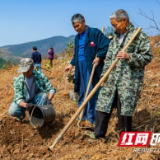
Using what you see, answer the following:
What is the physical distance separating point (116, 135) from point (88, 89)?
78 centimetres

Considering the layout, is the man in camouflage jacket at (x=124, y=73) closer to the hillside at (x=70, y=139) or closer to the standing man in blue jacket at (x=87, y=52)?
the hillside at (x=70, y=139)

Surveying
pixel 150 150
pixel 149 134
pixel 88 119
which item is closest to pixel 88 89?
pixel 88 119

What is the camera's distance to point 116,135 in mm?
3365

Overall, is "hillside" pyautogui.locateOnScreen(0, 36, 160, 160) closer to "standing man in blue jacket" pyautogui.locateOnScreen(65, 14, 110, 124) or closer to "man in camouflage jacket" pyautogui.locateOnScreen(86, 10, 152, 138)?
"man in camouflage jacket" pyautogui.locateOnScreen(86, 10, 152, 138)

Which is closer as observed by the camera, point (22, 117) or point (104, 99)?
point (104, 99)

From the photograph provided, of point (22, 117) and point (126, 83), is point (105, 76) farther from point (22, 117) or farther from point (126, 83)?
point (22, 117)

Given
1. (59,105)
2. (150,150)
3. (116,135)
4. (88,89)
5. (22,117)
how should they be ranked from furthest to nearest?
1. (59,105)
2. (22,117)
3. (88,89)
4. (116,135)
5. (150,150)

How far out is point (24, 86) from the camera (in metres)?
3.72

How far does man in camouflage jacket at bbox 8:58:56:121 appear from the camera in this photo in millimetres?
3648

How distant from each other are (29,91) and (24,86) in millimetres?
136

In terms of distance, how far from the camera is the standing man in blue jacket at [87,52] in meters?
3.64

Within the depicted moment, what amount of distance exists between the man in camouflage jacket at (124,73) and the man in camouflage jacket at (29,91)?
40.9 inches

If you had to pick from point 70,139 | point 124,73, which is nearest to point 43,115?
point 70,139

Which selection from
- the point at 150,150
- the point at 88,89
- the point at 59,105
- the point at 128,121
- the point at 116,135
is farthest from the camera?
the point at 59,105
